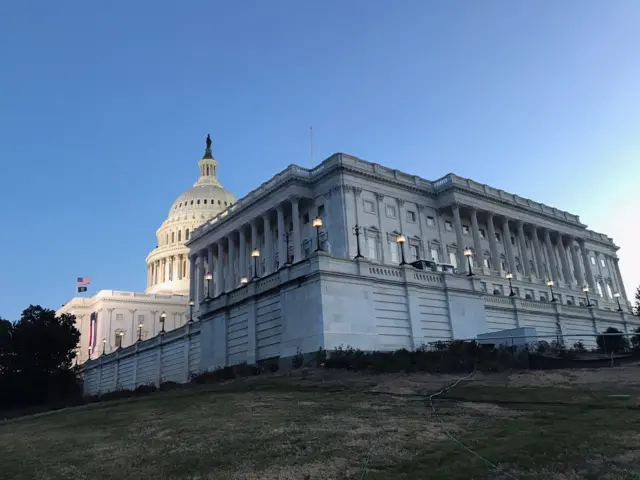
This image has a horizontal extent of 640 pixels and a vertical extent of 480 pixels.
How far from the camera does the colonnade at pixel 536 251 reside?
78562 mm

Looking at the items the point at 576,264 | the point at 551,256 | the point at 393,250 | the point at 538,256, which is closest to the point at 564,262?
the point at 551,256

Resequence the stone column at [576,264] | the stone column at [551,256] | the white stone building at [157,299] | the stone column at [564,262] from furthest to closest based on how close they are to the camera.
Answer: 1. the white stone building at [157,299]
2. the stone column at [576,264]
3. the stone column at [564,262]
4. the stone column at [551,256]

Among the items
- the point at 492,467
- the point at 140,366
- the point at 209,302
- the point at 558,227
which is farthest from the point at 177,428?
the point at 558,227

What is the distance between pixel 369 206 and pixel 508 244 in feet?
80.0

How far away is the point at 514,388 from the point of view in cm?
2072

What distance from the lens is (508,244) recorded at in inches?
3238

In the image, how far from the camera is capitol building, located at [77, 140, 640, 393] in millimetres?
36750

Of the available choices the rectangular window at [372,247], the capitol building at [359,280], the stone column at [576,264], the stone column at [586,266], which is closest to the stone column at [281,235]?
the capitol building at [359,280]

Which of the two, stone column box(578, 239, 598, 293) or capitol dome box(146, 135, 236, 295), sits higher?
A: capitol dome box(146, 135, 236, 295)

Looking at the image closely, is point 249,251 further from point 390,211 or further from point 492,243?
point 492,243

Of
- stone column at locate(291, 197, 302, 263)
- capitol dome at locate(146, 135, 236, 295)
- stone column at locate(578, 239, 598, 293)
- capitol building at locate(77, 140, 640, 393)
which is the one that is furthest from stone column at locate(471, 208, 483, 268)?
capitol dome at locate(146, 135, 236, 295)

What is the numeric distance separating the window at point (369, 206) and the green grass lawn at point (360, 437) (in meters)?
48.2

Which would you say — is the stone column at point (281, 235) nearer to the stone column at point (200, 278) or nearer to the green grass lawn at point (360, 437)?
the stone column at point (200, 278)

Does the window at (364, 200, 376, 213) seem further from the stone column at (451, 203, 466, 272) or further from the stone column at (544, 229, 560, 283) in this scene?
the stone column at (544, 229, 560, 283)
